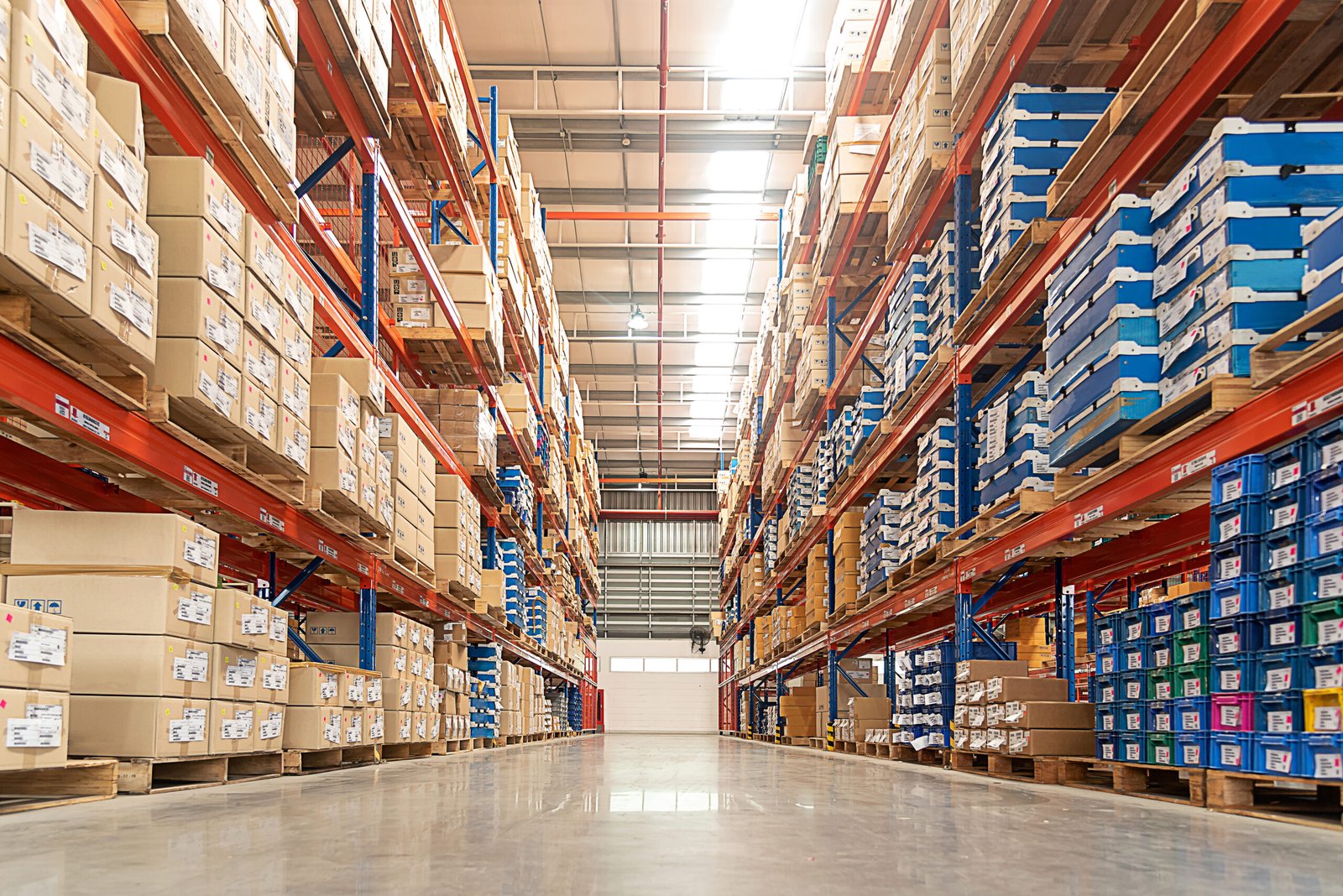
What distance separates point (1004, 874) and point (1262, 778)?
205 cm

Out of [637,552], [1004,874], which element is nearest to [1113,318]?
[1004,874]

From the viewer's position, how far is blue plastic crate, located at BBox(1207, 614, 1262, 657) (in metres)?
4.04

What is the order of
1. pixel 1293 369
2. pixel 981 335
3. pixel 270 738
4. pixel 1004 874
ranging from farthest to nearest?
pixel 981 335 < pixel 270 738 < pixel 1293 369 < pixel 1004 874

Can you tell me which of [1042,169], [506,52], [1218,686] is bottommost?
[1218,686]

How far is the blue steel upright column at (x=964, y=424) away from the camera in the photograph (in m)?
7.79

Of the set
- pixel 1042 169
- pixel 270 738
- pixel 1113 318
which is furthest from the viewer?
pixel 1042 169

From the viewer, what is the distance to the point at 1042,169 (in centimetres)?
653

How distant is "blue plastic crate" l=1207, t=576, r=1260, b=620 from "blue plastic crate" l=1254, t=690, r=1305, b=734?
Result: 0.98 ft

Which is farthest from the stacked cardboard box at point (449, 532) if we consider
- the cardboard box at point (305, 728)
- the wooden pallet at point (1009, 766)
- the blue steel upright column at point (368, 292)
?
the wooden pallet at point (1009, 766)

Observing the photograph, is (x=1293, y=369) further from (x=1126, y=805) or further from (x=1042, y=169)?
(x=1042, y=169)

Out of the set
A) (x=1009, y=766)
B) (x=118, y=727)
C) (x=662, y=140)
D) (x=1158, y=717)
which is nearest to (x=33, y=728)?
(x=118, y=727)

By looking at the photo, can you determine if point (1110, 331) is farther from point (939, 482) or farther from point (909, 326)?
point (909, 326)

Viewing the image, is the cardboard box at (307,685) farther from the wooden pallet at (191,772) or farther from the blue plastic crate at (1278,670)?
the blue plastic crate at (1278,670)

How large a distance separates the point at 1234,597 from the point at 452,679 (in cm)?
733
